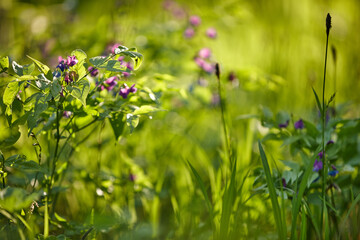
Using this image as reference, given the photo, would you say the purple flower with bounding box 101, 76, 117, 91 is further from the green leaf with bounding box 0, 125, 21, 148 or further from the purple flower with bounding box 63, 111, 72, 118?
the green leaf with bounding box 0, 125, 21, 148

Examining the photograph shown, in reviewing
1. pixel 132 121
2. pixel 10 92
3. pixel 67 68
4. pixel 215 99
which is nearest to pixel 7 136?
pixel 10 92

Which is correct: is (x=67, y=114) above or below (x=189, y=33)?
below

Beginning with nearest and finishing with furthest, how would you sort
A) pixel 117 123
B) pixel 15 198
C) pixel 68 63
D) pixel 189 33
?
1. pixel 15 198
2. pixel 68 63
3. pixel 117 123
4. pixel 189 33

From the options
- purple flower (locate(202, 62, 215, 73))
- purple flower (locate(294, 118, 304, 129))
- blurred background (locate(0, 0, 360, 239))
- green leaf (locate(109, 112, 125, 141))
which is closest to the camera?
green leaf (locate(109, 112, 125, 141))

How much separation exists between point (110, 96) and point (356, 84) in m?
1.83

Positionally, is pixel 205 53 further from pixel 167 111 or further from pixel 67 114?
pixel 67 114

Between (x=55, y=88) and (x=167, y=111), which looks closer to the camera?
(x=55, y=88)

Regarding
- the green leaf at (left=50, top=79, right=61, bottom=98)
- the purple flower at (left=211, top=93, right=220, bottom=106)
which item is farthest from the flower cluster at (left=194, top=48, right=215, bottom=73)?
the green leaf at (left=50, top=79, right=61, bottom=98)

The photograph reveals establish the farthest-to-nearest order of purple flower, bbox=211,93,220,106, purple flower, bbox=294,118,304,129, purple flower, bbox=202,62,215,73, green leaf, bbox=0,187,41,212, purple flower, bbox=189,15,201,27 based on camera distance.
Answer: purple flower, bbox=211,93,220,106, purple flower, bbox=189,15,201,27, purple flower, bbox=202,62,215,73, purple flower, bbox=294,118,304,129, green leaf, bbox=0,187,41,212

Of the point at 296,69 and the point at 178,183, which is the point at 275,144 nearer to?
the point at 178,183

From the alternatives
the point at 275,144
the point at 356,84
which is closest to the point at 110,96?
the point at 275,144

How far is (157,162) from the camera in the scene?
190cm

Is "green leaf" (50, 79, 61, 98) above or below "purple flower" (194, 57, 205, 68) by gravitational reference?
below

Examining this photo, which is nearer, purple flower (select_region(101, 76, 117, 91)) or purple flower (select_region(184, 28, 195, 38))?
purple flower (select_region(101, 76, 117, 91))
